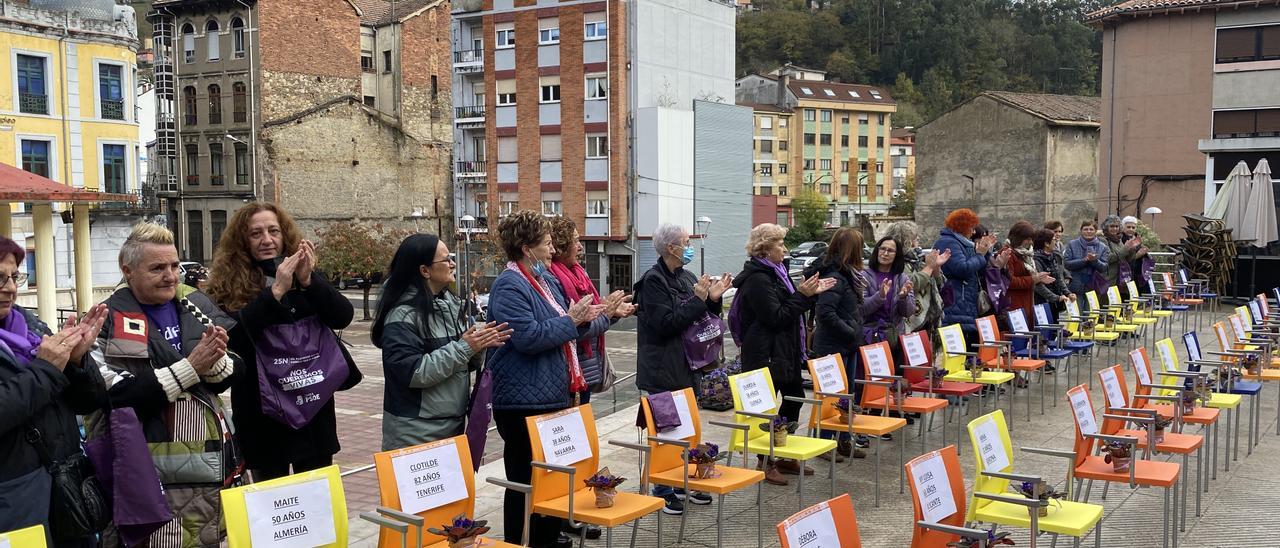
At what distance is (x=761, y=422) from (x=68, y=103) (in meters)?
30.3

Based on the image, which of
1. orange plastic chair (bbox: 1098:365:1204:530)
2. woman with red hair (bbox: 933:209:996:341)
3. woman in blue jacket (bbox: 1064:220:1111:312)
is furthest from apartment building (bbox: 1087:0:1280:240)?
orange plastic chair (bbox: 1098:365:1204:530)

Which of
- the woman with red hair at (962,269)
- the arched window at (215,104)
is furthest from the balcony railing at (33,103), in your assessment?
the woman with red hair at (962,269)

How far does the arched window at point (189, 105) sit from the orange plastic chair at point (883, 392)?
137ft

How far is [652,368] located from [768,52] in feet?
276

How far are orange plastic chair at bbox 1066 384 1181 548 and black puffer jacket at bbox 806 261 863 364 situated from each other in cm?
189

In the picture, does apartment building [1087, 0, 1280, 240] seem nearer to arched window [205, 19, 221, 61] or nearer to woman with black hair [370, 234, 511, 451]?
woman with black hair [370, 234, 511, 451]

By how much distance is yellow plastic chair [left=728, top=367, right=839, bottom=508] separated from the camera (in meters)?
5.74

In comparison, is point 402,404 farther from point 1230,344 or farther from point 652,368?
point 1230,344

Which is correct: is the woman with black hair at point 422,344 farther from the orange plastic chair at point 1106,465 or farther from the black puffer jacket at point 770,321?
the orange plastic chair at point 1106,465

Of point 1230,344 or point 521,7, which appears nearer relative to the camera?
point 1230,344

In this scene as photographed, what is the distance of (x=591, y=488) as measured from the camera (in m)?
4.85

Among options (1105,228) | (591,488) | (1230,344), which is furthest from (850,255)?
(1105,228)

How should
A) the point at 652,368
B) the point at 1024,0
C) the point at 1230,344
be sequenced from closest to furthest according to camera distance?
1. the point at 652,368
2. the point at 1230,344
3. the point at 1024,0

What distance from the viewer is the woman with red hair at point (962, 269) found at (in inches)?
353
